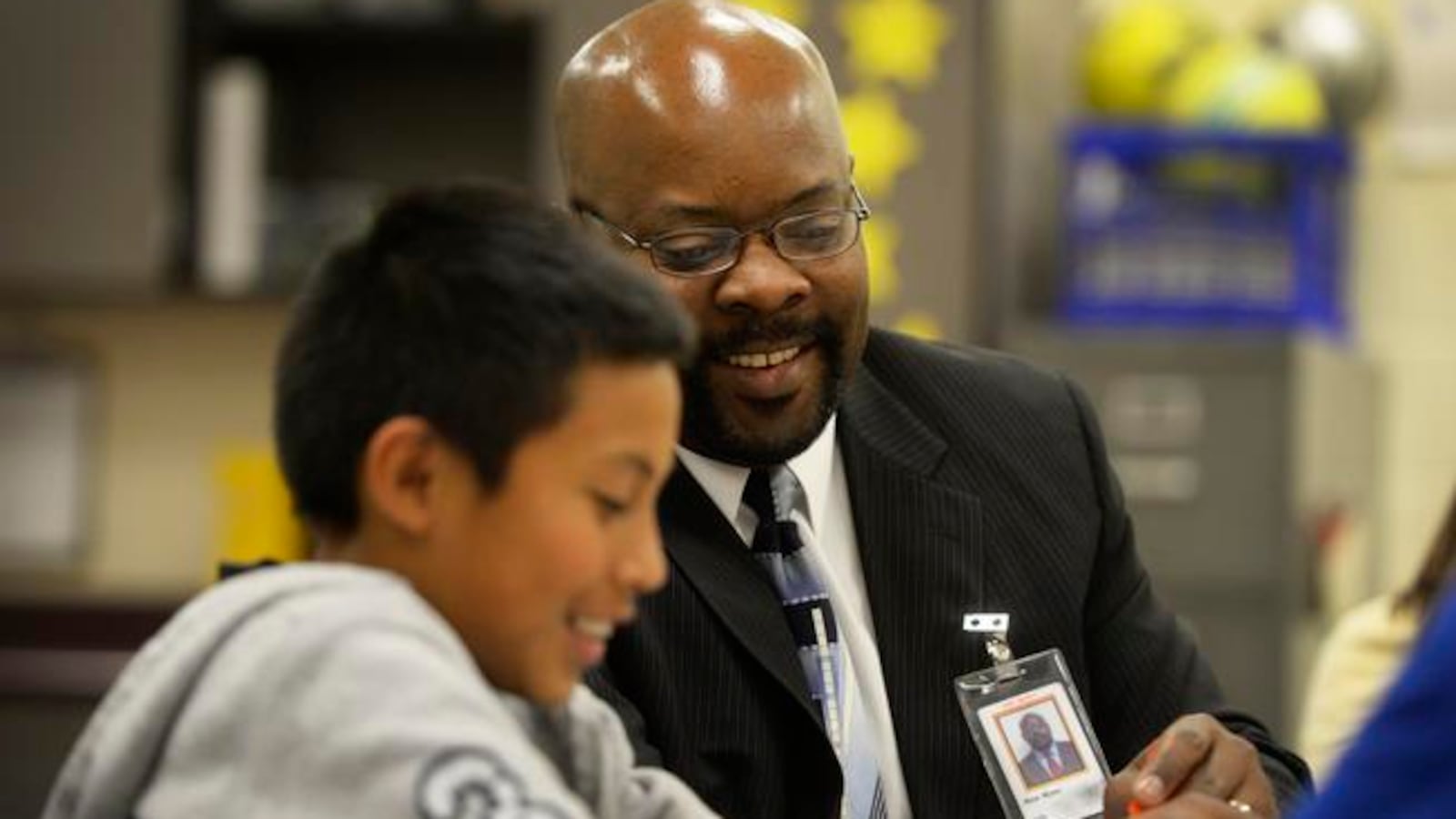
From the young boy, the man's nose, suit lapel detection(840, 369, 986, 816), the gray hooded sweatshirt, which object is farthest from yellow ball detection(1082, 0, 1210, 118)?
the gray hooded sweatshirt

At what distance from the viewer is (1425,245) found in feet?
14.9

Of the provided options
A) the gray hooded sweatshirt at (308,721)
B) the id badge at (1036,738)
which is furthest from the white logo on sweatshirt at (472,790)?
the id badge at (1036,738)

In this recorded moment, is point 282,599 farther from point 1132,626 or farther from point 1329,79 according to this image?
point 1329,79

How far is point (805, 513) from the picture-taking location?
167 centimetres

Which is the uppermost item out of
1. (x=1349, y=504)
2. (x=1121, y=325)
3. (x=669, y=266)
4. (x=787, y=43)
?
(x=787, y=43)

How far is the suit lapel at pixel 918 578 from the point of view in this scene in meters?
Answer: 1.60

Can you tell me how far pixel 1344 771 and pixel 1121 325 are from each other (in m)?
3.23

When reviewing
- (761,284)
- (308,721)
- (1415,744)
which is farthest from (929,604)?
(1415,744)

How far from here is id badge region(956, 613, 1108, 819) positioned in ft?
5.02

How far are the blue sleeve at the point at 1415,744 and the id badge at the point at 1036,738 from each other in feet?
2.46

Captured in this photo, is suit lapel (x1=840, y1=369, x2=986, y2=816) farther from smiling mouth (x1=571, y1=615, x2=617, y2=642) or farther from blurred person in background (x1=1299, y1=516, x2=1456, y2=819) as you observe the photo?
blurred person in background (x1=1299, y1=516, x2=1456, y2=819)

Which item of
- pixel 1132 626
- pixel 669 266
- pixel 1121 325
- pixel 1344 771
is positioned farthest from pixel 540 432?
pixel 1121 325

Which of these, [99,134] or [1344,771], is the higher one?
[1344,771]

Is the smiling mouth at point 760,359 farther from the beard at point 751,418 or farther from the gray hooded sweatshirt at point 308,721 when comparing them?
the gray hooded sweatshirt at point 308,721
